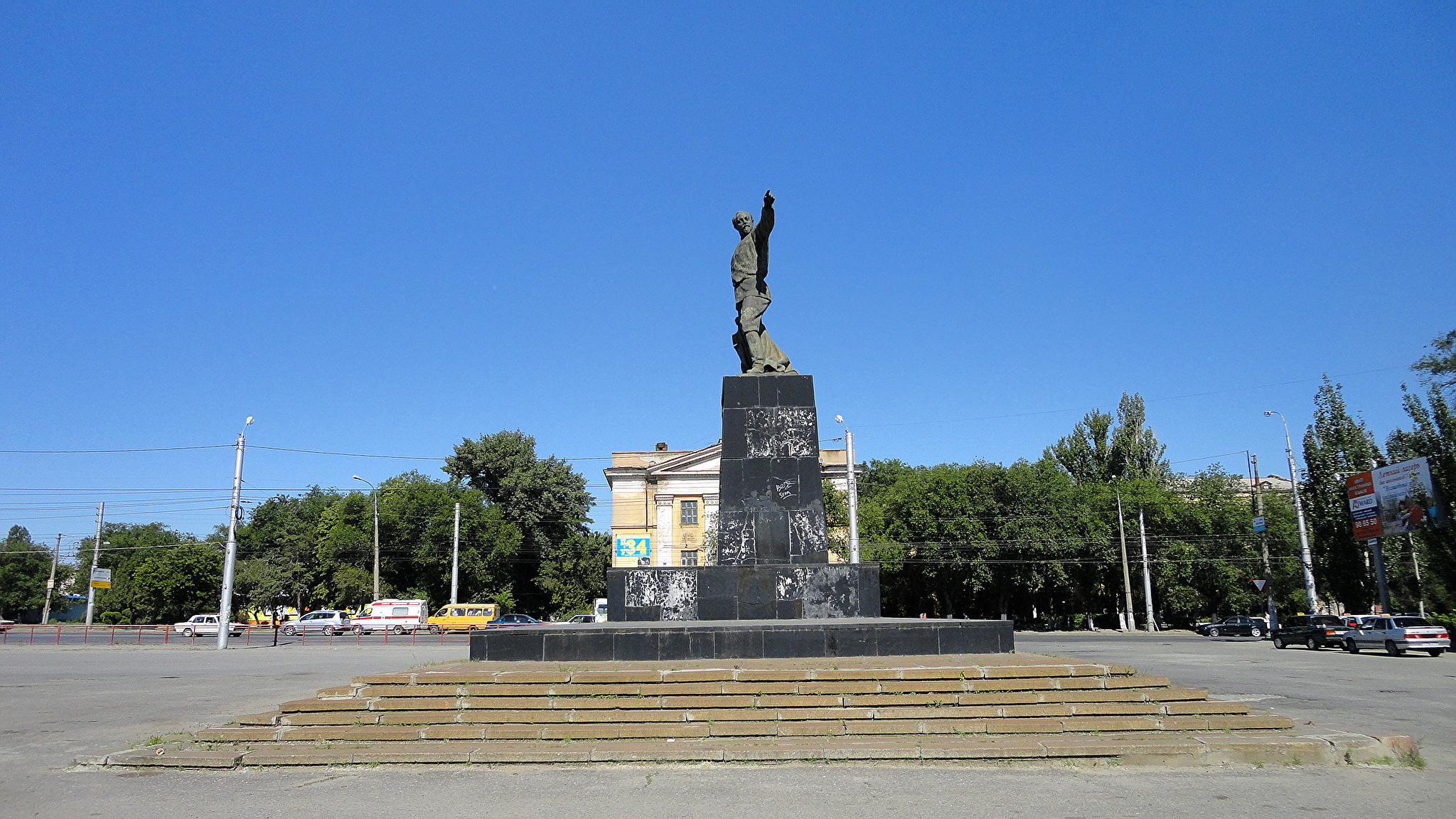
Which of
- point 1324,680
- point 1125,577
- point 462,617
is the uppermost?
point 1125,577

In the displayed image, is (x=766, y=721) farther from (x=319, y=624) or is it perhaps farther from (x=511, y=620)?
(x=319, y=624)

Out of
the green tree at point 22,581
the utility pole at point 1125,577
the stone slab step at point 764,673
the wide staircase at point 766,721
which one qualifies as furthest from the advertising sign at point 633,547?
the green tree at point 22,581

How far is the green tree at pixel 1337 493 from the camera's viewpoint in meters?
37.8

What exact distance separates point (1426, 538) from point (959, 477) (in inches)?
841

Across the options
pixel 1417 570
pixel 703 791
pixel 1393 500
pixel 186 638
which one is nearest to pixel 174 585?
pixel 186 638

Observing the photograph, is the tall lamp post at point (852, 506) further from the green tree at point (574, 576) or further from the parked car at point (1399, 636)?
the green tree at point (574, 576)

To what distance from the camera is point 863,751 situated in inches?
318

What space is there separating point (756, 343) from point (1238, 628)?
A: 120 ft

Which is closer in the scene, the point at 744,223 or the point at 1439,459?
the point at 744,223

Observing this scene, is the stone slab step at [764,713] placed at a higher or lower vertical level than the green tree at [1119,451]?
lower

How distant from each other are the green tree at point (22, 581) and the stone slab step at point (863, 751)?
81828 millimetres

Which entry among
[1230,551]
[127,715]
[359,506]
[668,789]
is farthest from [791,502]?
[359,506]

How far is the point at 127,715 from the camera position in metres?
12.7

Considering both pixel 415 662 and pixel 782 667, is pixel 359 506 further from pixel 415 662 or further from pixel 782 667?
pixel 782 667
